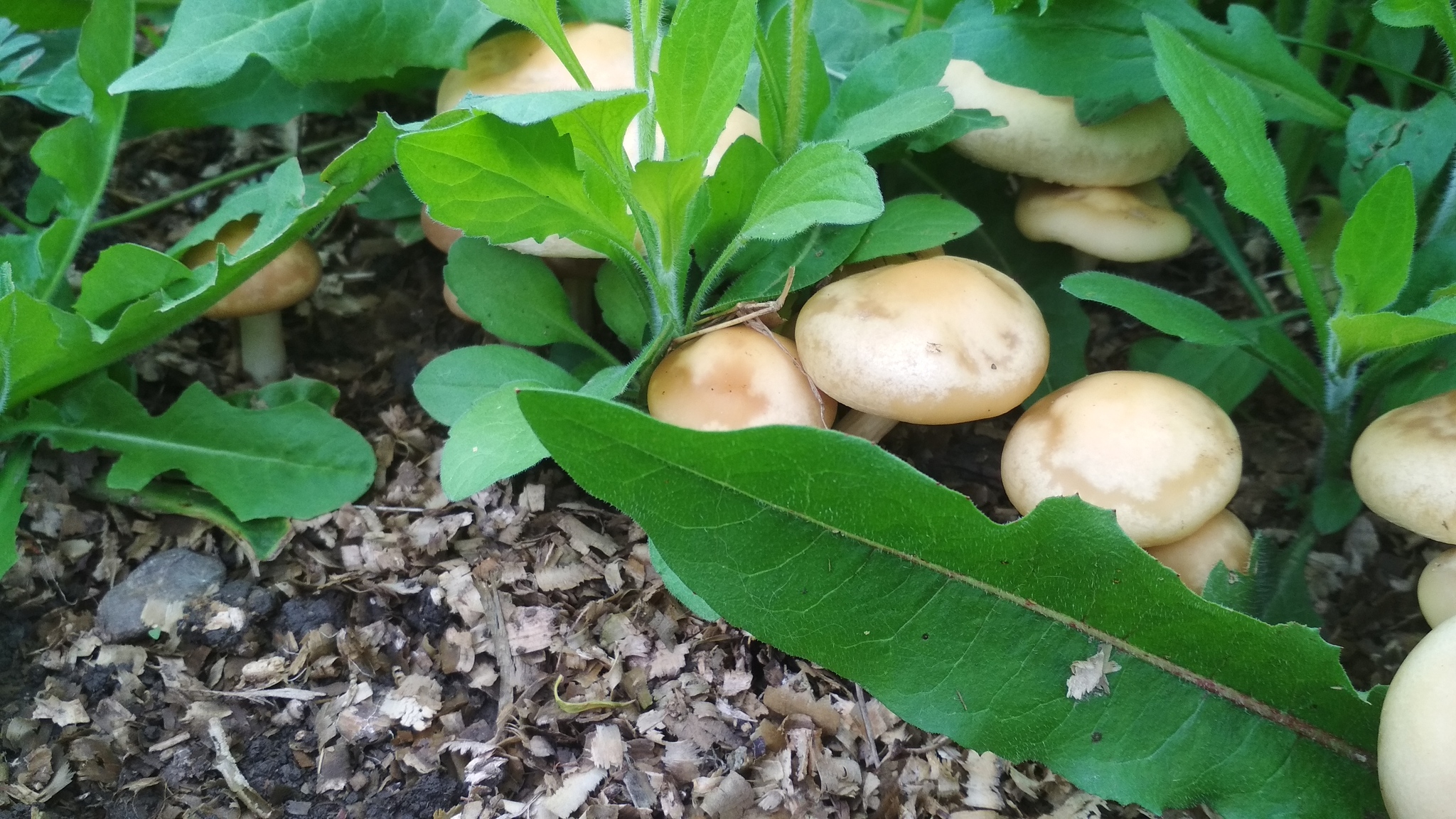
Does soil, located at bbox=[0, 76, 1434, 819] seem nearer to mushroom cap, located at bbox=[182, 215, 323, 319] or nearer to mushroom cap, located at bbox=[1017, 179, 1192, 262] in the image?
mushroom cap, located at bbox=[182, 215, 323, 319]

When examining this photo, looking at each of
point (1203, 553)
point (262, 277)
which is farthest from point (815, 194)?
point (262, 277)

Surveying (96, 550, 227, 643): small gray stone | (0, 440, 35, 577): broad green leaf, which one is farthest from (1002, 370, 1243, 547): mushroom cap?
(0, 440, 35, 577): broad green leaf

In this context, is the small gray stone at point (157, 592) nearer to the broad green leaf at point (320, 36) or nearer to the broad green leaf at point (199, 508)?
the broad green leaf at point (199, 508)

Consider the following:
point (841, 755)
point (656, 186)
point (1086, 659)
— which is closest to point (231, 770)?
point (841, 755)

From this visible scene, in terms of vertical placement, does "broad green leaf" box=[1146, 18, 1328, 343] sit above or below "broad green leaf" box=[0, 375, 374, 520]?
above

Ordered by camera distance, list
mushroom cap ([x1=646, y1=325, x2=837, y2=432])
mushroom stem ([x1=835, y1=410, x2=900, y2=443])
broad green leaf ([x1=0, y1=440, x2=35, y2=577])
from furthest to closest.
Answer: mushroom stem ([x1=835, y1=410, x2=900, y2=443]) < broad green leaf ([x1=0, y1=440, x2=35, y2=577]) < mushroom cap ([x1=646, y1=325, x2=837, y2=432])

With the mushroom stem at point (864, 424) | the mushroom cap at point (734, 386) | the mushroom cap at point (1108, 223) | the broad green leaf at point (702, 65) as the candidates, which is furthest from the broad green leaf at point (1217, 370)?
the broad green leaf at point (702, 65)
